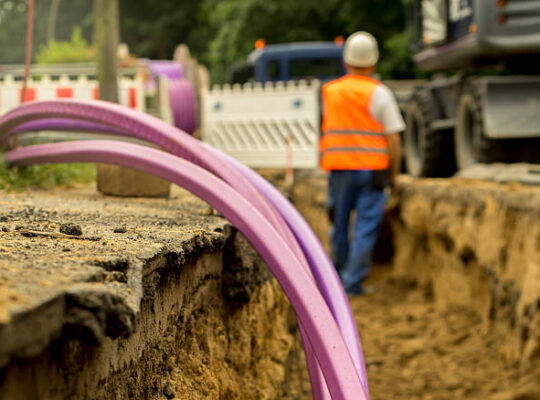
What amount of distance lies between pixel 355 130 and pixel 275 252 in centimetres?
377

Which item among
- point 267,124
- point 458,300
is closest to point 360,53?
point 458,300

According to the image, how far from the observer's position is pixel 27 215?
219cm

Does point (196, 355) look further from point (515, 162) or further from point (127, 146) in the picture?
point (515, 162)

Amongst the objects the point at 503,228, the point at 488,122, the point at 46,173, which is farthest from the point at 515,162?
the point at 46,173

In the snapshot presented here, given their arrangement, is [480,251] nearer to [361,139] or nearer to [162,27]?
[361,139]

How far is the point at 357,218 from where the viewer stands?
5773 millimetres

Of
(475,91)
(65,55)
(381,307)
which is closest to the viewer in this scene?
(381,307)

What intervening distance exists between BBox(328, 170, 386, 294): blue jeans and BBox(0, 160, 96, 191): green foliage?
2.07m

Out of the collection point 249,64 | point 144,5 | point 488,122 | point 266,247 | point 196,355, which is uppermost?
point 144,5

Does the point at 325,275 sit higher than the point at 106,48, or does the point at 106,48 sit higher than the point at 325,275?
the point at 106,48

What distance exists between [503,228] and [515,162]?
1.68 m

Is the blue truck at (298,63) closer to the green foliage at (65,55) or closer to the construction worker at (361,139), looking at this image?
the green foliage at (65,55)

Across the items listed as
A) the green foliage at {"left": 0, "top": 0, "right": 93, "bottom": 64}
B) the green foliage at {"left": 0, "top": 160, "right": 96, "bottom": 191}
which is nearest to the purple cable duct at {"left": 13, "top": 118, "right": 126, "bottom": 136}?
the green foliage at {"left": 0, "top": 160, "right": 96, "bottom": 191}

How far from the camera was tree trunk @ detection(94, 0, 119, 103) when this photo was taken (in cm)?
723
